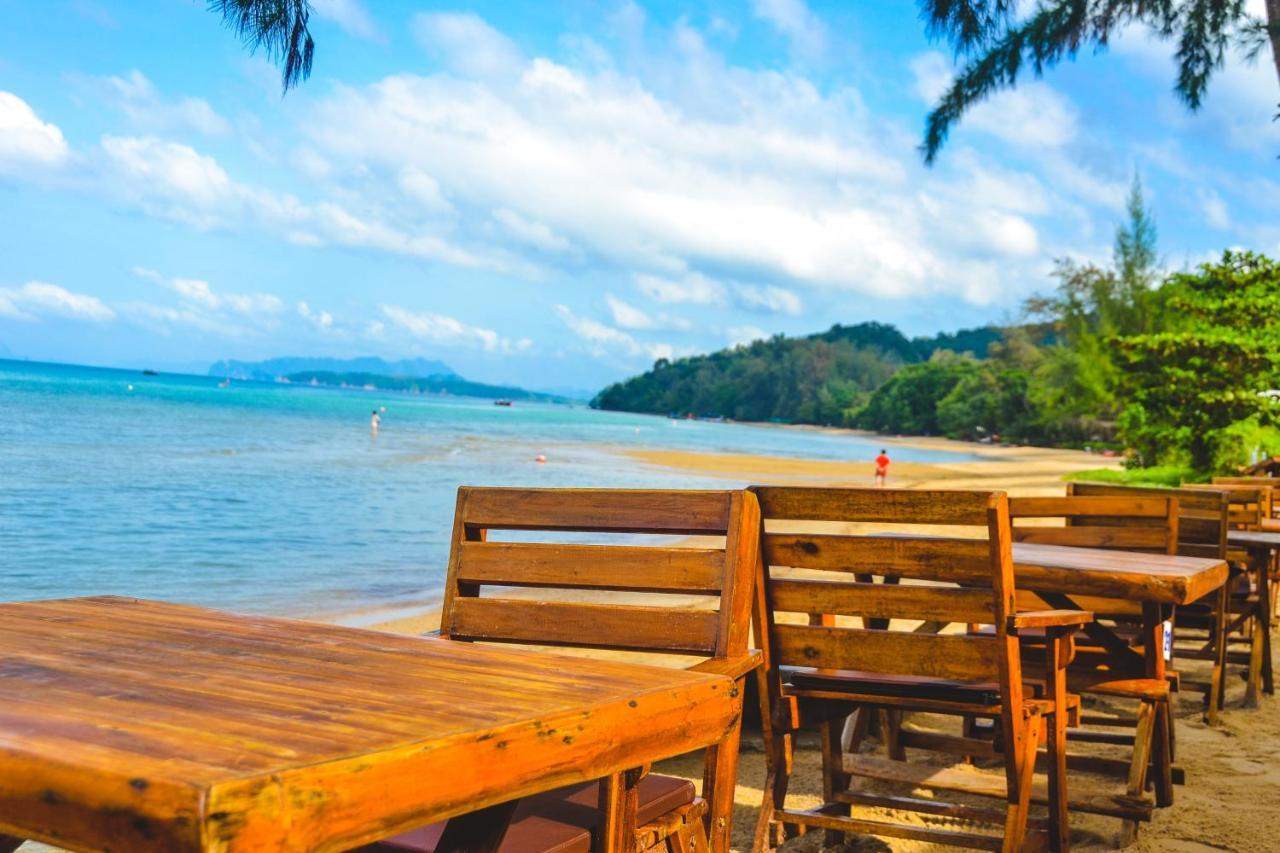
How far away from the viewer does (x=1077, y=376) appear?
45188 millimetres

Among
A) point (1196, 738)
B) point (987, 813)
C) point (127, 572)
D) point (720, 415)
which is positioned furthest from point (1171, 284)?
point (720, 415)

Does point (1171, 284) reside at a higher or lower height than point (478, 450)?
higher

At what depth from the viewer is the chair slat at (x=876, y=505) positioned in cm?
267

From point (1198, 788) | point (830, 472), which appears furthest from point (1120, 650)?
point (830, 472)

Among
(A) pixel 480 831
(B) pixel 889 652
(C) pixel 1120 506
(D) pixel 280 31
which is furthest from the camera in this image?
(D) pixel 280 31

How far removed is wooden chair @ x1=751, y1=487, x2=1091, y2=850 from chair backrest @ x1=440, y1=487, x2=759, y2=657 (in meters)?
0.40

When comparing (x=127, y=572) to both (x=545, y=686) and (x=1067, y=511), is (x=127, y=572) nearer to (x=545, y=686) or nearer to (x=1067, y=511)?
(x=1067, y=511)

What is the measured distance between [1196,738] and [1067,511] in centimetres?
108

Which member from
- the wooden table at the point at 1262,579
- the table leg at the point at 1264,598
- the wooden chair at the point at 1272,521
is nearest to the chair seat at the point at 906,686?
the wooden table at the point at 1262,579

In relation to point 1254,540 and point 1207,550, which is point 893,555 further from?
point 1254,540

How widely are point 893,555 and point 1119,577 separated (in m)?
0.89

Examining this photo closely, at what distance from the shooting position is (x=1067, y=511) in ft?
15.1

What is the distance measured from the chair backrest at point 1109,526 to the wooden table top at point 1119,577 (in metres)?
0.53

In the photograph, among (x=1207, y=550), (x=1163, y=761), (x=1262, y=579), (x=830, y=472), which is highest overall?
(x=1207, y=550)
